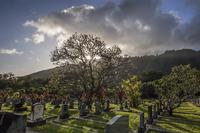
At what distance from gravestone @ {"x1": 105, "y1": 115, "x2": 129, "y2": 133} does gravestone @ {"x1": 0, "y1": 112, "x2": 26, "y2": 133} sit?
3491mm

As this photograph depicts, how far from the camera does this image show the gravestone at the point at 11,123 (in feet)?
31.8

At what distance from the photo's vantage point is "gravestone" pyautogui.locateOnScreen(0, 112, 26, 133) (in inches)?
382

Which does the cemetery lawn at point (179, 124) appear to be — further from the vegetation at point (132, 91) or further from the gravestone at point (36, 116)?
the vegetation at point (132, 91)

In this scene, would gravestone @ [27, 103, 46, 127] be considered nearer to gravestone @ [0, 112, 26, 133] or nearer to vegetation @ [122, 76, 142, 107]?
gravestone @ [0, 112, 26, 133]

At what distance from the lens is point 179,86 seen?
32.4 m

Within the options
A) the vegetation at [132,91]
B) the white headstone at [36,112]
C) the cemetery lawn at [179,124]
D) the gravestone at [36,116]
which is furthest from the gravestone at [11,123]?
the vegetation at [132,91]

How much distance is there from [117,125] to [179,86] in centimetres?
2410

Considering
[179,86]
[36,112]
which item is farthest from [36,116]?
[179,86]

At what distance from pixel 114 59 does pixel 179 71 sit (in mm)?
9075

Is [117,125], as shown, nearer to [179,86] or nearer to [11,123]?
[11,123]

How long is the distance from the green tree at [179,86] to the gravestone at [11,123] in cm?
2462

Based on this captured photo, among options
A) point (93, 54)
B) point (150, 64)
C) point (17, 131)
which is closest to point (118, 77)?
point (93, 54)

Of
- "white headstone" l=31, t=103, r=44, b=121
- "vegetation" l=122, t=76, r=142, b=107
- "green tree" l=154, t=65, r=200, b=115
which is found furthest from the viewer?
"vegetation" l=122, t=76, r=142, b=107

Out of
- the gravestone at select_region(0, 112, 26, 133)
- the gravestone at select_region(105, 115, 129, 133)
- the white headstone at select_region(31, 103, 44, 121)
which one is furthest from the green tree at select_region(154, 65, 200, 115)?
the gravestone at select_region(0, 112, 26, 133)
